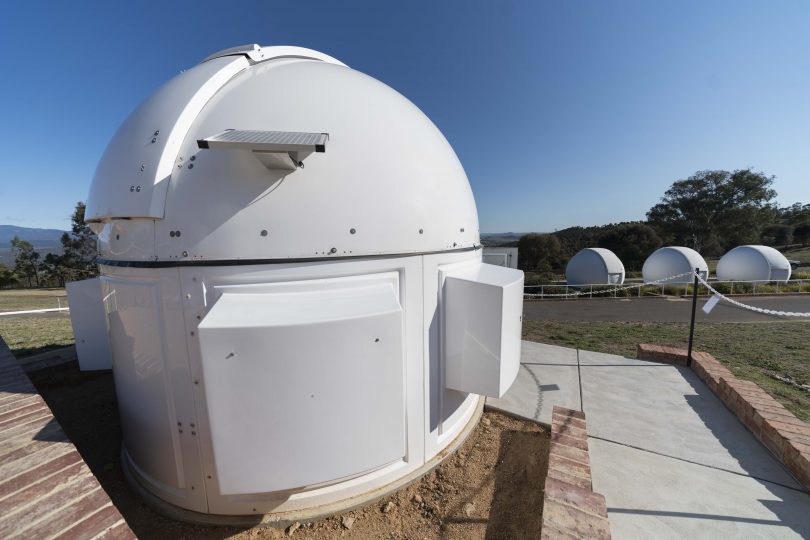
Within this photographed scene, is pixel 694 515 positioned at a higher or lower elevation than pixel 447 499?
higher

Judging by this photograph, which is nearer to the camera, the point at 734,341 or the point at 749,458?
the point at 749,458

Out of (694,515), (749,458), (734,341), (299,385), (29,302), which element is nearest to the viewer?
(299,385)

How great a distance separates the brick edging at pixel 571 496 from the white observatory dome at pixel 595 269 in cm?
1828

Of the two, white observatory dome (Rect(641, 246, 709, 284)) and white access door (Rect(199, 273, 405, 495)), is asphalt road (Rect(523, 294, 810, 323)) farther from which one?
white access door (Rect(199, 273, 405, 495))

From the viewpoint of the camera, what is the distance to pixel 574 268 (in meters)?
19.8

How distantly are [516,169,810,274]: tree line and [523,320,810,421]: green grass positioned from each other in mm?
20539

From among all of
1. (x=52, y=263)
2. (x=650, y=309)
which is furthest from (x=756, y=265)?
(x=52, y=263)

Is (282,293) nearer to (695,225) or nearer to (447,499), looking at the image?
(447,499)

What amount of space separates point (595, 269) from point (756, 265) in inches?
362

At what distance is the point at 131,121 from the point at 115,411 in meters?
3.91

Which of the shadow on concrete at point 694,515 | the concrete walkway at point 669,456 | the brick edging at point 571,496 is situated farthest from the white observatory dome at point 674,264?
the brick edging at point 571,496

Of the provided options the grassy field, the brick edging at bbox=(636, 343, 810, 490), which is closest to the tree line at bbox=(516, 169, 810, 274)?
the brick edging at bbox=(636, 343, 810, 490)

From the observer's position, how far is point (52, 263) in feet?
100

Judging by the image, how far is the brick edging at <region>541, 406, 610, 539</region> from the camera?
6.50ft
